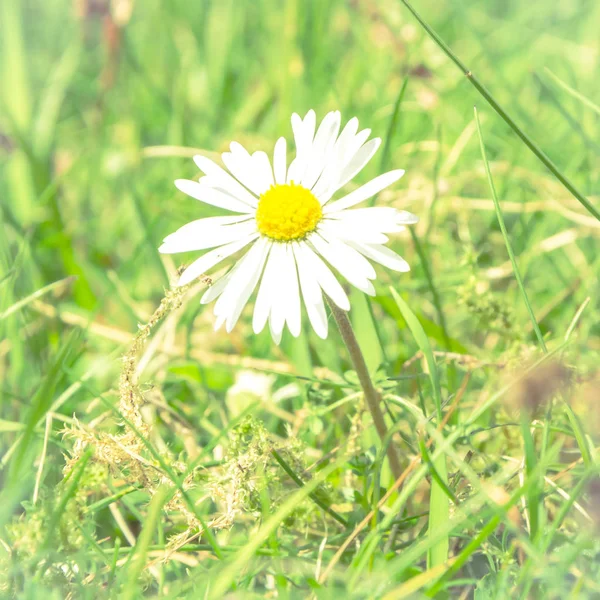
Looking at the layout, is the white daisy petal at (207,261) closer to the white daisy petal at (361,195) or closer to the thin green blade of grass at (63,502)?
the white daisy petal at (361,195)

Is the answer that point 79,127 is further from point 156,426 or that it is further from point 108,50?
point 156,426

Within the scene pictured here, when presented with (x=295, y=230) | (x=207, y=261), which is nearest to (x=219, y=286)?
(x=207, y=261)

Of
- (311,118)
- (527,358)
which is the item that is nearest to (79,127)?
(311,118)

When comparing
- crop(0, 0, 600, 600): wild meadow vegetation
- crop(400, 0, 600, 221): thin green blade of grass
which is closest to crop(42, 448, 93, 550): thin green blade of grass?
crop(0, 0, 600, 600): wild meadow vegetation

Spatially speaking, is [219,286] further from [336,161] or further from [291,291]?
[336,161]

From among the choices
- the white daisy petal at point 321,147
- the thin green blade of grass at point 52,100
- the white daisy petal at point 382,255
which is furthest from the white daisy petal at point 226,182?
the thin green blade of grass at point 52,100
